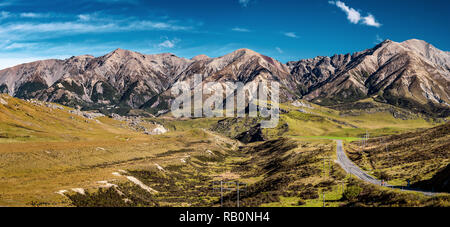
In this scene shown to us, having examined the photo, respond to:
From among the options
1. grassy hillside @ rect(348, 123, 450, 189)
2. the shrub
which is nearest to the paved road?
grassy hillside @ rect(348, 123, 450, 189)

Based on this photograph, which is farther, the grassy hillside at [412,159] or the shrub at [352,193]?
the grassy hillside at [412,159]

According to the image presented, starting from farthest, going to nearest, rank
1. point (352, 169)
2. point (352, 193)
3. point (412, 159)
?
1. point (352, 169)
2. point (412, 159)
3. point (352, 193)

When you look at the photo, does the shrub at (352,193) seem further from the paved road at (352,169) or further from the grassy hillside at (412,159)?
the grassy hillside at (412,159)

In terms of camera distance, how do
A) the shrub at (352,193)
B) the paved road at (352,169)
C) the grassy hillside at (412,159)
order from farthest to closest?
the paved road at (352,169), the grassy hillside at (412,159), the shrub at (352,193)

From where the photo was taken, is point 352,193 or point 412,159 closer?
point 352,193

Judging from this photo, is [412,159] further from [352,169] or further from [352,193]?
[352,193]

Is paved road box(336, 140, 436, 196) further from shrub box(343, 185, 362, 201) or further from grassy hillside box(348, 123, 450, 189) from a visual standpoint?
shrub box(343, 185, 362, 201)

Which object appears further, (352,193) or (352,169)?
(352,169)

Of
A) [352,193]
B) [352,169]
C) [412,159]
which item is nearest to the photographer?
[352,193]

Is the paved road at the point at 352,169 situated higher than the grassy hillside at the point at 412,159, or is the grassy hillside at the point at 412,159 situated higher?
the grassy hillside at the point at 412,159

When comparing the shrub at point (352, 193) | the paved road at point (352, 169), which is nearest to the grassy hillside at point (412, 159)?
the paved road at point (352, 169)

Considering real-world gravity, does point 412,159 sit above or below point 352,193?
above

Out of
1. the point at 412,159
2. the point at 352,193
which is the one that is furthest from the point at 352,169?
the point at 352,193
